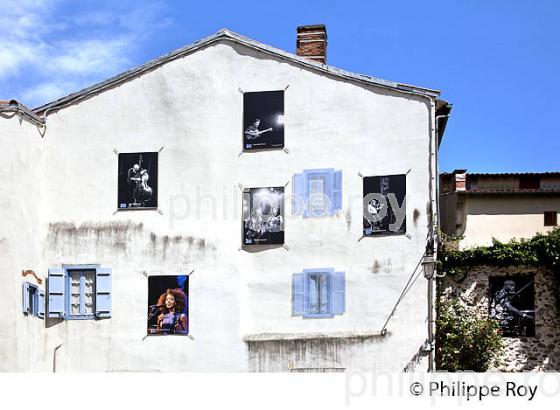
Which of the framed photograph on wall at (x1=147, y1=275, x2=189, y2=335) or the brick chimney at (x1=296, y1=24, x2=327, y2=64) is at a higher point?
the brick chimney at (x1=296, y1=24, x2=327, y2=64)

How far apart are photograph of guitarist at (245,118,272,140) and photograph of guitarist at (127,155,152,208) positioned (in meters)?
2.71

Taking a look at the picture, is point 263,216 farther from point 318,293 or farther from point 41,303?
point 41,303

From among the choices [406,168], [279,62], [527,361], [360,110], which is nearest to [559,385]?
[527,361]

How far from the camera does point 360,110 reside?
26766 mm

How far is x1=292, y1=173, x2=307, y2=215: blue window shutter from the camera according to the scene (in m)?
26.6

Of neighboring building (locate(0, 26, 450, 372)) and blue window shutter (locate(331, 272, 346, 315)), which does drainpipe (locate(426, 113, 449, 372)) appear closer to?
neighboring building (locate(0, 26, 450, 372))

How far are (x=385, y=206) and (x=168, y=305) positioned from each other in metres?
5.80

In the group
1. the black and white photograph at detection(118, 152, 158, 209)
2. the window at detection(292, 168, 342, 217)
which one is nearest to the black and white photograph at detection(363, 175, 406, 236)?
the window at detection(292, 168, 342, 217)

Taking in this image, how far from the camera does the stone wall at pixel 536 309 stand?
26188 mm

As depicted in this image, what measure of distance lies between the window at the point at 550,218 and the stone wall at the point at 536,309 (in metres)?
3.58

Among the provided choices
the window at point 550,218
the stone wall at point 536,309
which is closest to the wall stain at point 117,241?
the stone wall at point 536,309

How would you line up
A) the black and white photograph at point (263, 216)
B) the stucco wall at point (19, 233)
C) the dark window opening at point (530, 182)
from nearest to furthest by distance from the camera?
1. the stucco wall at point (19, 233)
2. the black and white photograph at point (263, 216)
3. the dark window opening at point (530, 182)

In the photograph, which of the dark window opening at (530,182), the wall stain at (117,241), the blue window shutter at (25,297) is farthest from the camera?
the dark window opening at (530,182)

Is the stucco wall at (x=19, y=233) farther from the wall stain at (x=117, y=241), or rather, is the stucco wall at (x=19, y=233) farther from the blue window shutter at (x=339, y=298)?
the blue window shutter at (x=339, y=298)
